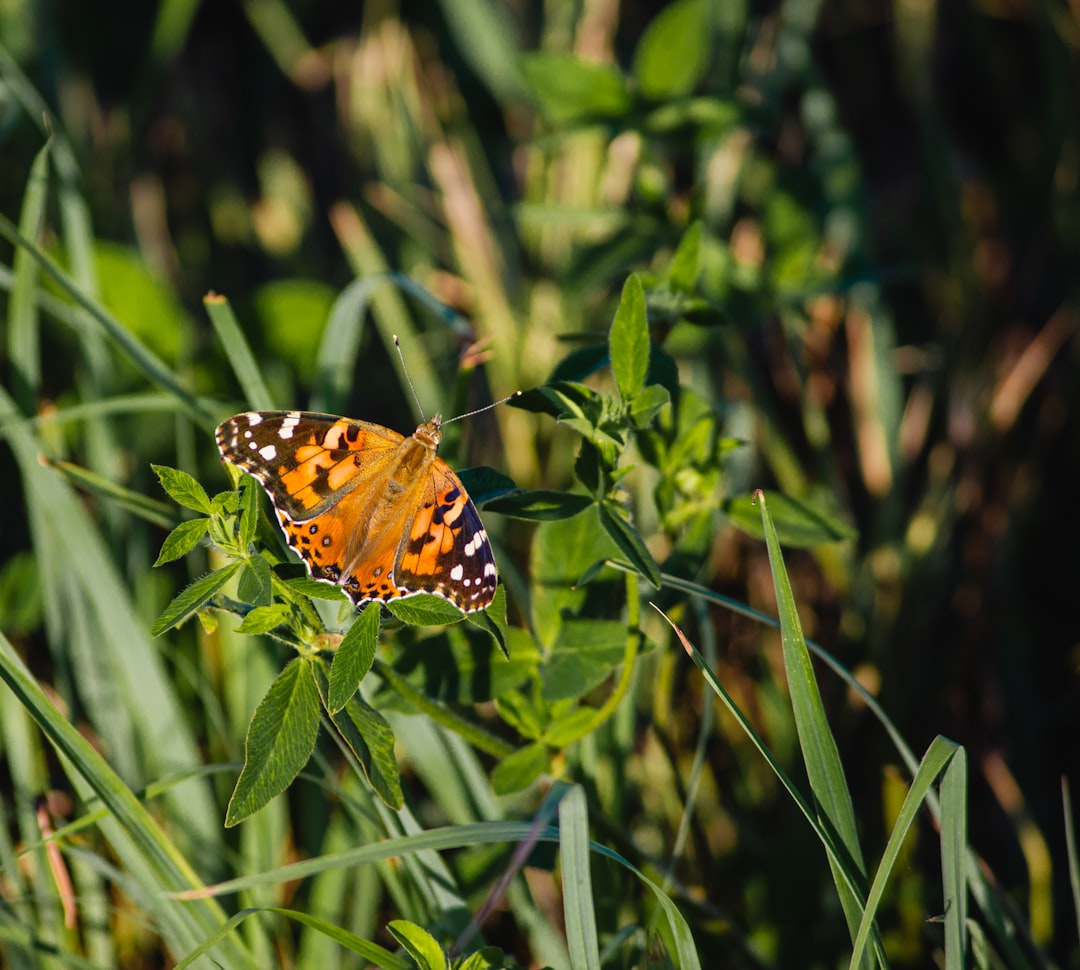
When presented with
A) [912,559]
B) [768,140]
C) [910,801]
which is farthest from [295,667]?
[768,140]

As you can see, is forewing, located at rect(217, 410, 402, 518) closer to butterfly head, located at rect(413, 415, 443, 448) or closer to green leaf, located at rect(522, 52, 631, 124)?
butterfly head, located at rect(413, 415, 443, 448)

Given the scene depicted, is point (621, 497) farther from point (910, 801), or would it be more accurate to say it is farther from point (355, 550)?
point (910, 801)

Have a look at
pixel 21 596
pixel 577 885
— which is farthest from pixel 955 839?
pixel 21 596

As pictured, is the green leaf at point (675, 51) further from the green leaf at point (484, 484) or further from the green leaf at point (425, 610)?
the green leaf at point (425, 610)

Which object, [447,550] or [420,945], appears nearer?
[420,945]

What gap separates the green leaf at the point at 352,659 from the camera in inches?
38.0

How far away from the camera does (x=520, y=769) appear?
1.25 meters

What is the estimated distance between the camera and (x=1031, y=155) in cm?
262

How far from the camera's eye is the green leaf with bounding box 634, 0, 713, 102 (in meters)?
1.93

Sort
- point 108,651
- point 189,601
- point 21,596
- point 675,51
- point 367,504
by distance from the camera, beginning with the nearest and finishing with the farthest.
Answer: point 189,601, point 367,504, point 108,651, point 21,596, point 675,51

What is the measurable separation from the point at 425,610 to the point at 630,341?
38cm

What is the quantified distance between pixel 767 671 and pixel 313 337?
3.83 ft

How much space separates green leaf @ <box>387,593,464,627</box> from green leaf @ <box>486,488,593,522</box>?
134 mm

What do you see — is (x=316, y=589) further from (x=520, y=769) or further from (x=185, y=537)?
(x=520, y=769)
